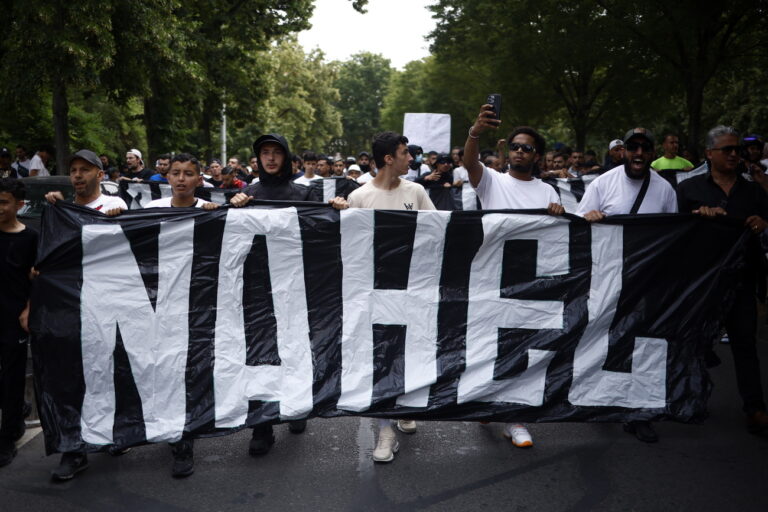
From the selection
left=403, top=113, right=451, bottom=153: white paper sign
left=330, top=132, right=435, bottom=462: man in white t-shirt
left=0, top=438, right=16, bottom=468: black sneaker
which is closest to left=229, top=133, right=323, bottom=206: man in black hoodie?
left=330, top=132, right=435, bottom=462: man in white t-shirt

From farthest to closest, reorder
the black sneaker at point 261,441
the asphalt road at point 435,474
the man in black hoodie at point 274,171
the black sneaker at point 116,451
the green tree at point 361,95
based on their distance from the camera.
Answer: the green tree at point 361,95, the man in black hoodie at point 274,171, the black sneaker at point 261,441, the black sneaker at point 116,451, the asphalt road at point 435,474

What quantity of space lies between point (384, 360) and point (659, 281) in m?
1.84

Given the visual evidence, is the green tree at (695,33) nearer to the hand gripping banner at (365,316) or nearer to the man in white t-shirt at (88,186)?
the hand gripping banner at (365,316)

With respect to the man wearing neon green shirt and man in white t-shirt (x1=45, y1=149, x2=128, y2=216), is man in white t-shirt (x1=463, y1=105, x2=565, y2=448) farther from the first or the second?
the man wearing neon green shirt

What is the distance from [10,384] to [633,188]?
13.9ft

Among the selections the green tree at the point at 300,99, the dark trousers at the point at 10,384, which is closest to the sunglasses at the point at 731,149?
the dark trousers at the point at 10,384

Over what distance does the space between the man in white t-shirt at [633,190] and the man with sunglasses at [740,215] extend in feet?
0.72

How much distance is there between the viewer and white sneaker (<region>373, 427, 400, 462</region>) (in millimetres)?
4184

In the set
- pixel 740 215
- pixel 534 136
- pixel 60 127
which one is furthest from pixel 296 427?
pixel 60 127

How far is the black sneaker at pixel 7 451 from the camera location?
164 inches

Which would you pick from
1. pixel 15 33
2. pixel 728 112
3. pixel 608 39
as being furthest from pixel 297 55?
pixel 15 33

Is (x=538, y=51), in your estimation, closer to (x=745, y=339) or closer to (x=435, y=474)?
(x=745, y=339)

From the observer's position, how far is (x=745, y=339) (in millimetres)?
4699

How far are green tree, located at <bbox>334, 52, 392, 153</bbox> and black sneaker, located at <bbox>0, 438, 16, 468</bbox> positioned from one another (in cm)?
8567
